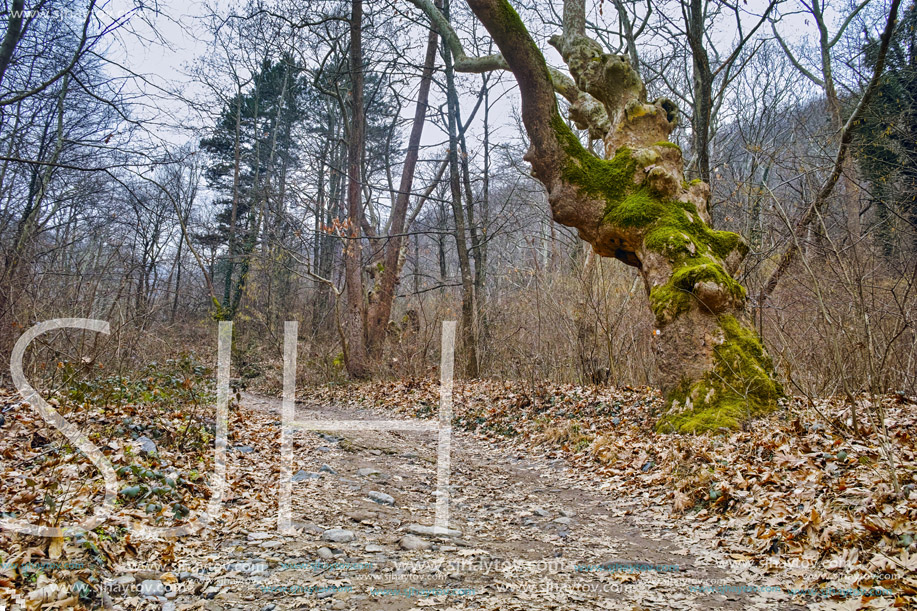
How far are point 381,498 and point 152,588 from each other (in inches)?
84.7

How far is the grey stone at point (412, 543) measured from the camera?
11.7 ft

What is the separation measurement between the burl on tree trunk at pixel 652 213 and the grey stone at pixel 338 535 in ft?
11.9

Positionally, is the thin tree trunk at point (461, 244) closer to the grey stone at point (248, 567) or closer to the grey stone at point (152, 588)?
the grey stone at point (248, 567)

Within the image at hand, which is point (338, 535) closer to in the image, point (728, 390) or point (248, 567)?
point (248, 567)

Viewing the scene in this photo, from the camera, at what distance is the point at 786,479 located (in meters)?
3.85

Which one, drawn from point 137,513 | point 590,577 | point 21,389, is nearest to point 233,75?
point 21,389

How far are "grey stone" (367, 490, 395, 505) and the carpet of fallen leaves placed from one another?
7.05ft

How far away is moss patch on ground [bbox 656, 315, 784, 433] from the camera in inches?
213

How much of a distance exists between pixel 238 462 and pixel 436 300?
10.3 metres

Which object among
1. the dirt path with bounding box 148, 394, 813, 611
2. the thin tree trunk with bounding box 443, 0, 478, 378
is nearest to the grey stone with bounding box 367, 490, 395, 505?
the dirt path with bounding box 148, 394, 813, 611

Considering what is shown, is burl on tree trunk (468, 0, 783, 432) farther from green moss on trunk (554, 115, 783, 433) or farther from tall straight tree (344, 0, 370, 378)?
tall straight tree (344, 0, 370, 378)

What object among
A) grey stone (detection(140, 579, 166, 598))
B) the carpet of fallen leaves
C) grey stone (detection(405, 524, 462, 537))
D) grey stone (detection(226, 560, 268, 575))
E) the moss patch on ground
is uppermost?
the moss patch on ground

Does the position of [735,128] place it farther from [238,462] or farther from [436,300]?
[238,462]

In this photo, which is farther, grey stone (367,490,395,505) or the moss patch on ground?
the moss patch on ground
